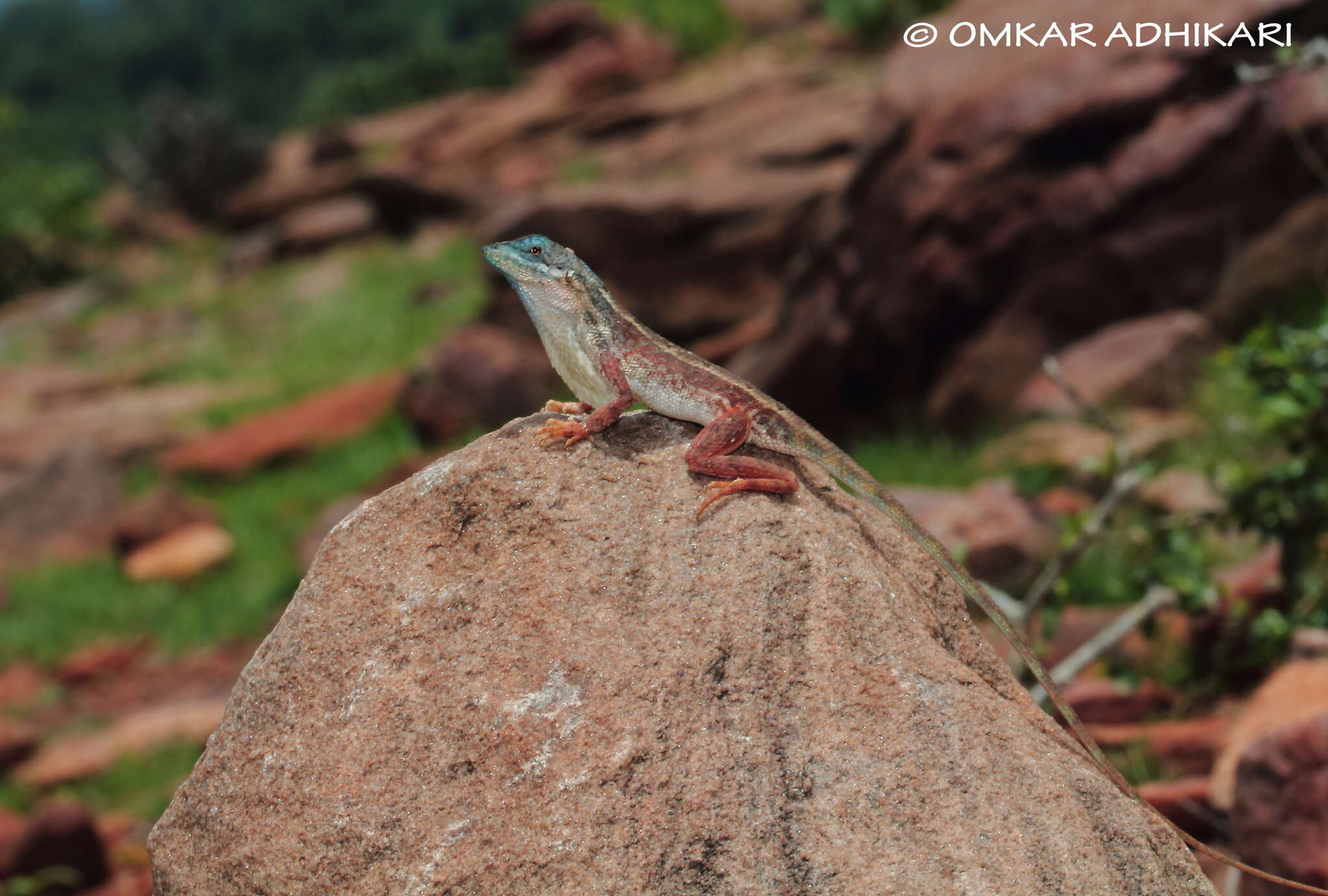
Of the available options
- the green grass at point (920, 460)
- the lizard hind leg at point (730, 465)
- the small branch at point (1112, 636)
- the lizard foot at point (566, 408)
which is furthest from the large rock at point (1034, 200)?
the lizard hind leg at point (730, 465)

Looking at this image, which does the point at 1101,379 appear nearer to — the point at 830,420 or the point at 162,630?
the point at 830,420

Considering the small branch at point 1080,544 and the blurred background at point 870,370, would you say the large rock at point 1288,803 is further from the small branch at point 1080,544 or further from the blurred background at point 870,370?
the small branch at point 1080,544

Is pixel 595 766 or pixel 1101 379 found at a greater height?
pixel 595 766

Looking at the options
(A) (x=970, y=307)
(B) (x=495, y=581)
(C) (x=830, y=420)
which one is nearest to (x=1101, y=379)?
(A) (x=970, y=307)

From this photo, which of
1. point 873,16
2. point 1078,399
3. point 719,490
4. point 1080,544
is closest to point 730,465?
point 719,490

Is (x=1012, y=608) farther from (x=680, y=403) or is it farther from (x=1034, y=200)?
(x=1034, y=200)

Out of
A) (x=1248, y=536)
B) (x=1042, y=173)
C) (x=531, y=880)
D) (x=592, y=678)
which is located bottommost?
(x=1248, y=536)
